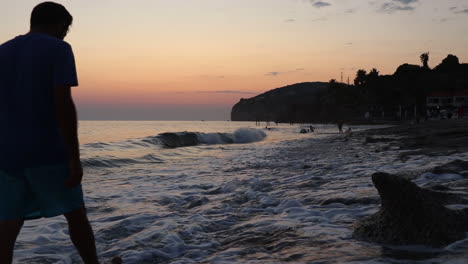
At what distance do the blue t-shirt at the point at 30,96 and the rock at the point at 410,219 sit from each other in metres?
3.15

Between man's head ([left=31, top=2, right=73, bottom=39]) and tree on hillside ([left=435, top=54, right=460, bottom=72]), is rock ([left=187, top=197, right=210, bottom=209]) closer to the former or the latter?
man's head ([left=31, top=2, right=73, bottom=39])

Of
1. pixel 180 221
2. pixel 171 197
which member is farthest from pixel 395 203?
pixel 171 197

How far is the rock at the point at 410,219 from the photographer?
3.37 meters

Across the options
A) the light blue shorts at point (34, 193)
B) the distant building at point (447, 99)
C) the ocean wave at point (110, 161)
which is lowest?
the ocean wave at point (110, 161)

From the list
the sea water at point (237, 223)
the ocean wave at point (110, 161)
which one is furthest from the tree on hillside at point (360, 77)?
the sea water at point (237, 223)

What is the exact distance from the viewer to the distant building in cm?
8015

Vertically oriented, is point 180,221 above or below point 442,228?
below

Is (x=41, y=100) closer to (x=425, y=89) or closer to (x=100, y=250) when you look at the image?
(x=100, y=250)

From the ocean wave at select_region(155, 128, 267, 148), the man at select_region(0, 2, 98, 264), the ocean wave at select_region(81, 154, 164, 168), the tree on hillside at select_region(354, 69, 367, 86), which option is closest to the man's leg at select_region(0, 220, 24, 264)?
the man at select_region(0, 2, 98, 264)

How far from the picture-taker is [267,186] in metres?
7.84

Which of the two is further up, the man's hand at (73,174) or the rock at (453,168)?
the man's hand at (73,174)

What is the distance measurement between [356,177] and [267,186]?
6.41ft

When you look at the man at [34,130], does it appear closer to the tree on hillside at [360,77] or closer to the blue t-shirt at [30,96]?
the blue t-shirt at [30,96]

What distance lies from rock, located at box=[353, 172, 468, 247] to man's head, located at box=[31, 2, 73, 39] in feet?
11.1
